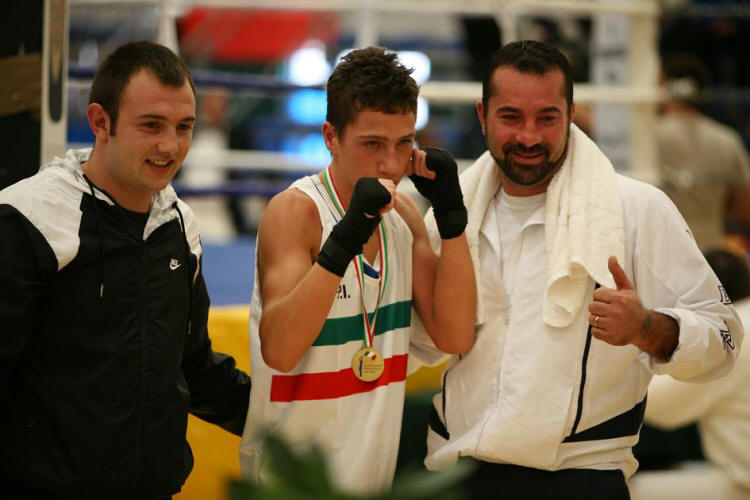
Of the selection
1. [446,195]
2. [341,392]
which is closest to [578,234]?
[446,195]

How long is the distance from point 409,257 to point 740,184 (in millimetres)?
3722

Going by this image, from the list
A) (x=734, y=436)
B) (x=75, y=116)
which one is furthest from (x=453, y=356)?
(x=75, y=116)

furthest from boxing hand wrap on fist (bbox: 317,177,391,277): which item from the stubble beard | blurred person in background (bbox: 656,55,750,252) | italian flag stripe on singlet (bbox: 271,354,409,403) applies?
blurred person in background (bbox: 656,55,750,252)

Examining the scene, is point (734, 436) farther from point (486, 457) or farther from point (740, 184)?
point (740, 184)

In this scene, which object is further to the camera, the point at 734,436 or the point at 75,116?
the point at 75,116

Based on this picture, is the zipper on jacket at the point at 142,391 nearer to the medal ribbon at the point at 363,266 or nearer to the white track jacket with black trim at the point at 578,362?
→ the medal ribbon at the point at 363,266

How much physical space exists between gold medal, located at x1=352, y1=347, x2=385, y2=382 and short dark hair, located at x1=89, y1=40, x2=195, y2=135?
0.67 metres

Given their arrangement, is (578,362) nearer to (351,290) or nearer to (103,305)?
(351,290)

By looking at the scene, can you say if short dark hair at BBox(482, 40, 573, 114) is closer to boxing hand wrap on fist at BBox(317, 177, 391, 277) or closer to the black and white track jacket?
boxing hand wrap on fist at BBox(317, 177, 391, 277)

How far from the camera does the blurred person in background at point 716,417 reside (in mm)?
3082

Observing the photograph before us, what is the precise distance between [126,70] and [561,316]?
1036mm

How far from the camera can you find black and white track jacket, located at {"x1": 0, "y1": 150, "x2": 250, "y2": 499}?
1.81 meters

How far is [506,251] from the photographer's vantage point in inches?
89.8

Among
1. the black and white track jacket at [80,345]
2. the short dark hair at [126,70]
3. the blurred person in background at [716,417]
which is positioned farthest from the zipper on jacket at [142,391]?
the blurred person in background at [716,417]
